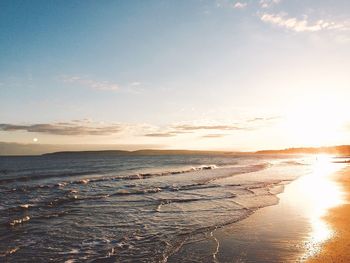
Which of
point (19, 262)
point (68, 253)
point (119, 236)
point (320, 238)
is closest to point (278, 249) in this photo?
point (320, 238)

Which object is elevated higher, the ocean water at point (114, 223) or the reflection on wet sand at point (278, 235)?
the reflection on wet sand at point (278, 235)

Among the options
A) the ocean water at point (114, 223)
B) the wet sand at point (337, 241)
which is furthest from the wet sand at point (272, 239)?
the ocean water at point (114, 223)

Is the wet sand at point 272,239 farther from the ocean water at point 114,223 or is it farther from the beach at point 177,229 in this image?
the ocean water at point 114,223

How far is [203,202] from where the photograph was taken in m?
18.2

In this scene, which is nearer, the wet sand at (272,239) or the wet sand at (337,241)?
the wet sand at (337,241)

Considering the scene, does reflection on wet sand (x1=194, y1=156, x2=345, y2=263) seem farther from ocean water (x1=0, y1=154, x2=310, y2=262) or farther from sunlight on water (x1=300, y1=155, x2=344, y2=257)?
ocean water (x1=0, y1=154, x2=310, y2=262)

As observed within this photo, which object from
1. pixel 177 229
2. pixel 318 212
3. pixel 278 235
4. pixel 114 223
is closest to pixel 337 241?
pixel 278 235

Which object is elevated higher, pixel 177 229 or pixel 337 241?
pixel 337 241

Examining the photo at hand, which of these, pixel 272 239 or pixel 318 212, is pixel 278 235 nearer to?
pixel 272 239

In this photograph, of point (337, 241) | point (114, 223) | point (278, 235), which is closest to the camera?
point (337, 241)

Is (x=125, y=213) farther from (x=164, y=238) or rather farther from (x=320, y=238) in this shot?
(x=320, y=238)

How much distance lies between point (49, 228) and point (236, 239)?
23.5 feet

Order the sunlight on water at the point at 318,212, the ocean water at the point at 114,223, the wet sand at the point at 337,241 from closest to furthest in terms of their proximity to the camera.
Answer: the wet sand at the point at 337,241 < the ocean water at the point at 114,223 < the sunlight on water at the point at 318,212

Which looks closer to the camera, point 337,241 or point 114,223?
point 337,241
